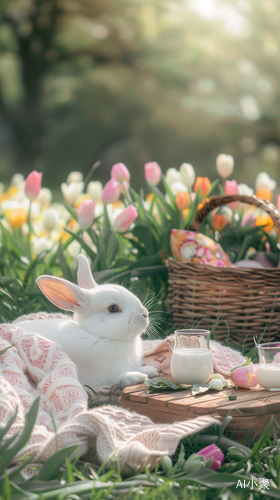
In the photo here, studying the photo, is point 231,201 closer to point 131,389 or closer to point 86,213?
point 86,213

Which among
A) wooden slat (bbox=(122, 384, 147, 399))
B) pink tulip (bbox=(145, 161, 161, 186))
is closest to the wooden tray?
wooden slat (bbox=(122, 384, 147, 399))

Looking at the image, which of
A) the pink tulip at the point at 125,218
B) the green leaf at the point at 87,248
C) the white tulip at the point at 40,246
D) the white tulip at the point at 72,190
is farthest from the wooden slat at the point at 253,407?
the white tulip at the point at 72,190

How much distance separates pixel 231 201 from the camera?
2559 millimetres

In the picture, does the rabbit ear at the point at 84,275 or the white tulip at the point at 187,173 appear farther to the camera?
the white tulip at the point at 187,173

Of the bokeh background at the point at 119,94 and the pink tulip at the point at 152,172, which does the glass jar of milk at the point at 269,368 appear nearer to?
Answer: the pink tulip at the point at 152,172

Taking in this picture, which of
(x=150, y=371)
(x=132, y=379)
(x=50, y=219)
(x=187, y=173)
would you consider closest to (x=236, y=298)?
(x=150, y=371)

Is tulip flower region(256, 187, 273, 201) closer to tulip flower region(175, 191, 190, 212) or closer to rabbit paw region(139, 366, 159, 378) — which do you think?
tulip flower region(175, 191, 190, 212)

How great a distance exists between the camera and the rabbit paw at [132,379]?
1665mm

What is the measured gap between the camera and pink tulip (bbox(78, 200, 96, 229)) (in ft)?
8.29

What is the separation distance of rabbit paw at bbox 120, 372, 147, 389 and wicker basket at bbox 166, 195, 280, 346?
0.70m

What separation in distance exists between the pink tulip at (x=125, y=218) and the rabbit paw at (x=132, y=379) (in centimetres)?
104

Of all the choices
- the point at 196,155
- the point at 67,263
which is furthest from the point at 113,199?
the point at 196,155

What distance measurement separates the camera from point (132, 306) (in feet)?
5.97

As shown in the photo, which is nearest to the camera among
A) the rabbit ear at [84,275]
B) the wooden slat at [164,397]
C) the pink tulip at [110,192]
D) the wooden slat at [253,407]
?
the wooden slat at [253,407]
